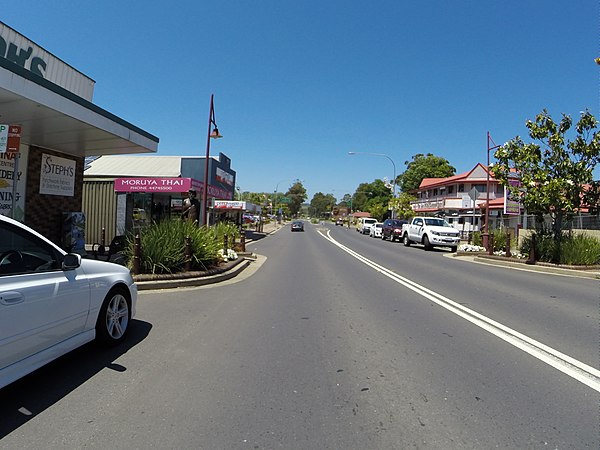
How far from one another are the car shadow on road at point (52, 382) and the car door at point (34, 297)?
16.2 inches

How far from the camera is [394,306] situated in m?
7.59

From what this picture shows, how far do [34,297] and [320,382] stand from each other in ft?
9.00

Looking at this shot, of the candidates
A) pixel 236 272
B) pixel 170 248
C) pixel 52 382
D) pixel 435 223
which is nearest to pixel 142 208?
pixel 236 272

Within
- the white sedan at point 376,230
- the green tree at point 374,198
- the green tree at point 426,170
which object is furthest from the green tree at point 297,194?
the white sedan at point 376,230

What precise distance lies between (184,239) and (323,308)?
430cm

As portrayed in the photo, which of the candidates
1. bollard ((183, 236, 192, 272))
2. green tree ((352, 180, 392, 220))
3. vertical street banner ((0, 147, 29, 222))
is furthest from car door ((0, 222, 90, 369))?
green tree ((352, 180, 392, 220))

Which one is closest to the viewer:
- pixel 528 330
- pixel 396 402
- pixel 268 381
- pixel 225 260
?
pixel 396 402

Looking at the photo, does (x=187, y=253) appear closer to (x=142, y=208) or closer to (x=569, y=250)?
(x=142, y=208)

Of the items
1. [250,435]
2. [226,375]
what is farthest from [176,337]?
[250,435]

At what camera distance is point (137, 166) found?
106 ft

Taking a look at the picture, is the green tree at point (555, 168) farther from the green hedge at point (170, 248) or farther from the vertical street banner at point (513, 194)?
the green hedge at point (170, 248)

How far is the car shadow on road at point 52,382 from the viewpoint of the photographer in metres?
3.25

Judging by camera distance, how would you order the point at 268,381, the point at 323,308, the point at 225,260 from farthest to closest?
the point at 225,260 → the point at 323,308 → the point at 268,381

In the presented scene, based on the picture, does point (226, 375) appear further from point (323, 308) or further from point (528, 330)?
point (528, 330)
